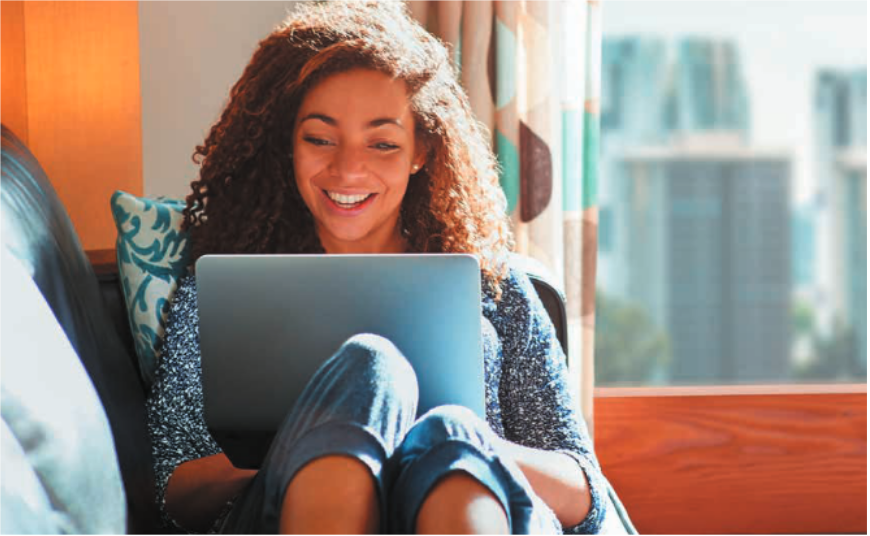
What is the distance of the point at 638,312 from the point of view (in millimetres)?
4523

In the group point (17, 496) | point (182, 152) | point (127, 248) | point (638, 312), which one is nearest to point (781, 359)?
point (638, 312)

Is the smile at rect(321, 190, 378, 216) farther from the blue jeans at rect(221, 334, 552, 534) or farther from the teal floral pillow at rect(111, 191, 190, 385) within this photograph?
the blue jeans at rect(221, 334, 552, 534)

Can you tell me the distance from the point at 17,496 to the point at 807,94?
155 inches

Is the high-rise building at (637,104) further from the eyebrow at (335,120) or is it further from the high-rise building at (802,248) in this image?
the eyebrow at (335,120)

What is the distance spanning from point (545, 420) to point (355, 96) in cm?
62

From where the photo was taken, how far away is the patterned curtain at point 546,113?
7.82ft

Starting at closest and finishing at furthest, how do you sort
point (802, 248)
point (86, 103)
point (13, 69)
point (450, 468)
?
1. point (450, 468)
2. point (13, 69)
3. point (86, 103)
4. point (802, 248)

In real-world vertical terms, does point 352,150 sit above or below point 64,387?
above

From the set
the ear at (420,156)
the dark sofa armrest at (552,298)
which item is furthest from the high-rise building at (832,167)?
the ear at (420,156)

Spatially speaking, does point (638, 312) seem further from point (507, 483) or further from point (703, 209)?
point (507, 483)

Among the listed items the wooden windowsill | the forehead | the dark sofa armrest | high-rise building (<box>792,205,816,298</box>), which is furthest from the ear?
high-rise building (<box>792,205,816,298</box>)

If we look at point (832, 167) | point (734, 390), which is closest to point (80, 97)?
point (734, 390)

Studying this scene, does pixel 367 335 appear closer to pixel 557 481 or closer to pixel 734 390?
pixel 557 481

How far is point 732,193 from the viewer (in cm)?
420
